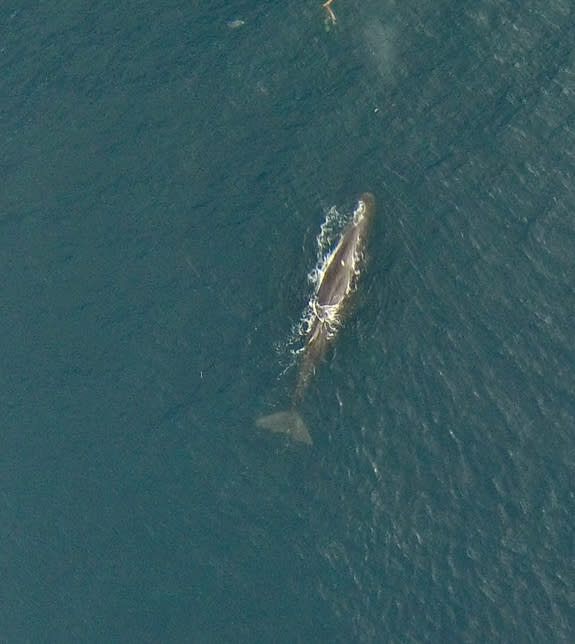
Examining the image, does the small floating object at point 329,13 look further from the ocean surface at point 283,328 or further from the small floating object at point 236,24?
the small floating object at point 236,24

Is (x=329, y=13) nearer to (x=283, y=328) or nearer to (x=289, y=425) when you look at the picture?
(x=283, y=328)

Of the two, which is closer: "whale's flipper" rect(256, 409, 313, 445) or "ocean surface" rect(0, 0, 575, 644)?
"ocean surface" rect(0, 0, 575, 644)

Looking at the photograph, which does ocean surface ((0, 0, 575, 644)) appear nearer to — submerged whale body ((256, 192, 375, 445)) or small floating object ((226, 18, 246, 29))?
submerged whale body ((256, 192, 375, 445))

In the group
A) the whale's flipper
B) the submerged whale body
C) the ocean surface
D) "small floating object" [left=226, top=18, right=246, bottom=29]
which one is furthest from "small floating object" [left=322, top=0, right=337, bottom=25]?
the whale's flipper

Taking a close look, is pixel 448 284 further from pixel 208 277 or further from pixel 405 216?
pixel 208 277

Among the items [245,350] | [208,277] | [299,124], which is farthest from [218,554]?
[299,124]

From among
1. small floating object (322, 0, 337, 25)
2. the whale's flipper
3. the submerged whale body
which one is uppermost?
small floating object (322, 0, 337, 25)

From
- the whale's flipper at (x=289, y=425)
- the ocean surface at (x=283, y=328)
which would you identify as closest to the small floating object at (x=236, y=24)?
the ocean surface at (x=283, y=328)
